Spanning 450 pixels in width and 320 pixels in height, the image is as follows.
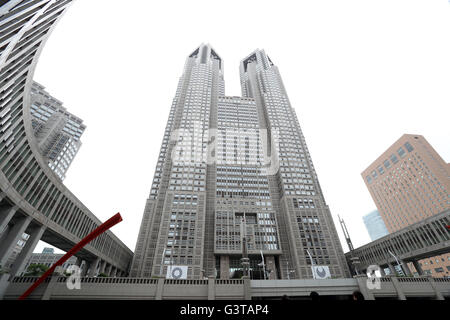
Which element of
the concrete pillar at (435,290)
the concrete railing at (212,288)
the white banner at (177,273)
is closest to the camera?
the concrete railing at (212,288)

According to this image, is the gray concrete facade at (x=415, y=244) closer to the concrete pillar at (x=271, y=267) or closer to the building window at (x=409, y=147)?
the concrete pillar at (x=271, y=267)

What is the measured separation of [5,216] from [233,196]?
214 ft

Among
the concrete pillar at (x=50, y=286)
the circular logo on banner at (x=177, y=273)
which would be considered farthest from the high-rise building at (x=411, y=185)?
the concrete pillar at (x=50, y=286)

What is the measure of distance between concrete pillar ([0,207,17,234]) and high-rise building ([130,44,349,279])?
119ft

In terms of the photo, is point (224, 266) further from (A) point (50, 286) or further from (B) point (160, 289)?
(A) point (50, 286)

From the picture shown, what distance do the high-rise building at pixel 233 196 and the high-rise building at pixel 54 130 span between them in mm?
57478

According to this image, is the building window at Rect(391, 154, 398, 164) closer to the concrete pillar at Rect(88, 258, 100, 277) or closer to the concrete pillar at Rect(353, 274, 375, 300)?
the concrete pillar at Rect(353, 274, 375, 300)

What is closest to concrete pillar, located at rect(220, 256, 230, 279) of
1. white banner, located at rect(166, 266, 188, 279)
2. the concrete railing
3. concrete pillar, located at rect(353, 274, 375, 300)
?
white banner, located at rect(166, 266, 188, 279)

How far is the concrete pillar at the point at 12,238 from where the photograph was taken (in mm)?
32375

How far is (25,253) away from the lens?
34.9 meters

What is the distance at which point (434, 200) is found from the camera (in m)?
93.7
